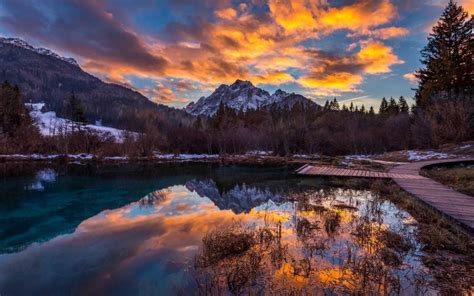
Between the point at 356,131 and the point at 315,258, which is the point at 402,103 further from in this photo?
the point at 315,258

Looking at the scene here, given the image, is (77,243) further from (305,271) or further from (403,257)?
(403,257)

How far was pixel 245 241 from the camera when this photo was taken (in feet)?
24.9

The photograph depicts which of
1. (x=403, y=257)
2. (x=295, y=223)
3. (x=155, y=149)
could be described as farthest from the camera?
(x=155, y=149)

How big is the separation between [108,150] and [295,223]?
162 ft

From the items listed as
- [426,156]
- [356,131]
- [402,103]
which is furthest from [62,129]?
[402,103]

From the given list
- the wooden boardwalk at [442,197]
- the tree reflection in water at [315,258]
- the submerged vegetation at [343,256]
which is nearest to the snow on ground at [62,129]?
the wooden boardwalk at [442,197]

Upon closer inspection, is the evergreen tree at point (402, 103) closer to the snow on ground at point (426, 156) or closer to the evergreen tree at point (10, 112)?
the snow on ground at point (426, 156)

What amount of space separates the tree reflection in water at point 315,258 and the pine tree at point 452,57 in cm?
3354

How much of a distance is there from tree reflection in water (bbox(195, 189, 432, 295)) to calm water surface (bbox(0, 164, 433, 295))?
0.09 feet

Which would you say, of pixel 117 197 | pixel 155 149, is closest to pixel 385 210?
pixel 117 197

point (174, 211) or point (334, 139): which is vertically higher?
point (334, 139)

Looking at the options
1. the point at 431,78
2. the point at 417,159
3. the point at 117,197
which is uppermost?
the point at 431,78

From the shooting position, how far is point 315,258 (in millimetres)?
6633

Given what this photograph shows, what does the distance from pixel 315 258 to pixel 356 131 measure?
168ft
